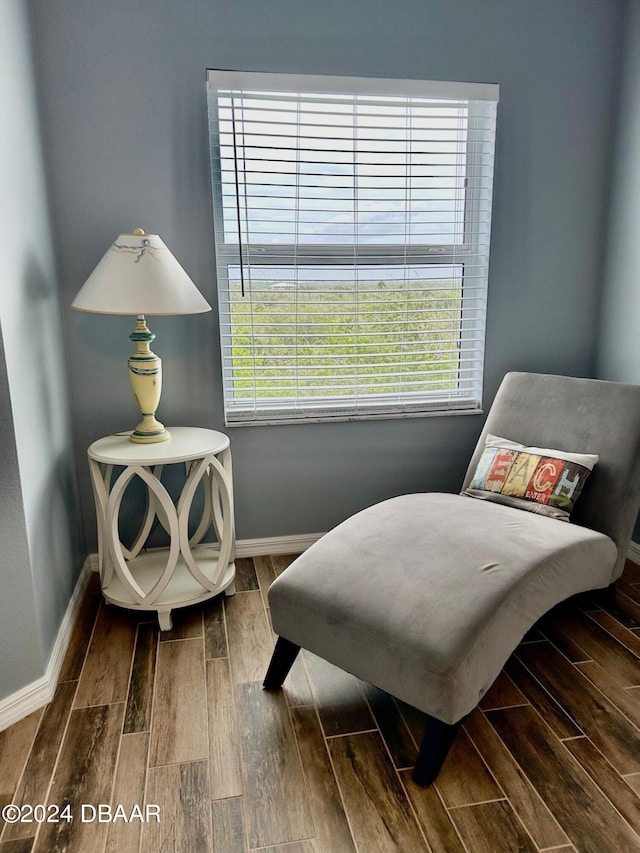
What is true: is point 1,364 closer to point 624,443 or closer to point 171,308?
point 171,308

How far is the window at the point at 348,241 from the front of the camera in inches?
96.3

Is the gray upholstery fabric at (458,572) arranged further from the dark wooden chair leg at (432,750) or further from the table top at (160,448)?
the table top at (160,448)

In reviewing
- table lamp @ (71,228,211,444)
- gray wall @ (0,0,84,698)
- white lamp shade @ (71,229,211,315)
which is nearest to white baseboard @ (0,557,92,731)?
gray wall @ (0,0,84,698)

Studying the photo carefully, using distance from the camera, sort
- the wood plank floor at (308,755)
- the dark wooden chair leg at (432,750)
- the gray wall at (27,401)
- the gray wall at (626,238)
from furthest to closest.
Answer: the gray wall at (626,238), the gray wall at (27,401), the dark wooden chair leg at (432,750), the wood plank floor at (308,755)

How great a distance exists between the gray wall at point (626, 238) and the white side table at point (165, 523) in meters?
1.76

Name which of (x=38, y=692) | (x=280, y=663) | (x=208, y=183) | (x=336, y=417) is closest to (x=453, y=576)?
(x=280, y=663)

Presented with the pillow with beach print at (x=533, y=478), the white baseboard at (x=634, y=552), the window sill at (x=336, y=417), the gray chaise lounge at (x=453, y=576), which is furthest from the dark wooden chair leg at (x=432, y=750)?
the white baseboard at (x=634, y=552)

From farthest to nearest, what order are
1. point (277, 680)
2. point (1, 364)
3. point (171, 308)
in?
1. point (171, 308)
2. point (277, 680)
3. point (1, 364)

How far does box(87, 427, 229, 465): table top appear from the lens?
2.10 meters

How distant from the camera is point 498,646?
1634mm

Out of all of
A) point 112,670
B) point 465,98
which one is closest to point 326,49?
point 465,98

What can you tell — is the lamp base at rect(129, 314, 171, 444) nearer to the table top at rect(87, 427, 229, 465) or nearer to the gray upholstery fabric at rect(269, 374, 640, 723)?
the table top at rect(87, 427, 229, 465)

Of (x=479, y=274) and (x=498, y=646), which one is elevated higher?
(x=479, y=274)

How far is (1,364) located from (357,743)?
4.51 ft
